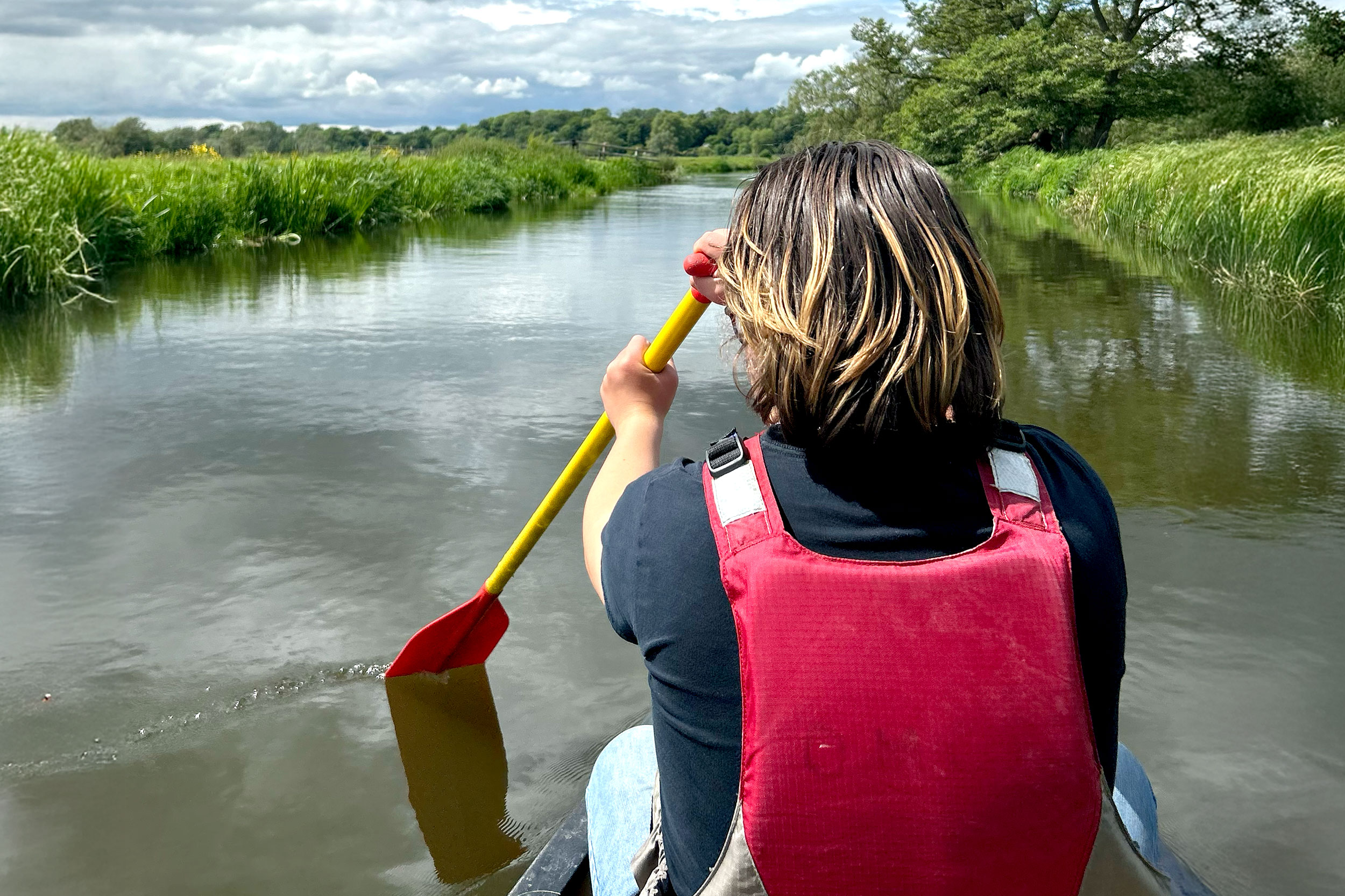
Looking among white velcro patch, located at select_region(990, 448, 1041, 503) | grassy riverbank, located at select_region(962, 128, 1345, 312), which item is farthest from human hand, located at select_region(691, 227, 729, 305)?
grassy riverbank, located at select_region(962, 128, 1345, 312)

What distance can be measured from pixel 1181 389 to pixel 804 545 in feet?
15.6

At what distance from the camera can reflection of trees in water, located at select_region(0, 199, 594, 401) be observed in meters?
5.85

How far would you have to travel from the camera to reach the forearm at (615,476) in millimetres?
1313

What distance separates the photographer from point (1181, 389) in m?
5.18

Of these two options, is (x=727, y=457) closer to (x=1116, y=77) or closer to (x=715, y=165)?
(x=1116, y=77)

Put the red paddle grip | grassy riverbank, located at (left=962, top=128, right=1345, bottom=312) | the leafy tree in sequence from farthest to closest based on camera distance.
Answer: the leafy tree < grassy riverbank, located at (left=962, top=128, right=1345, bottom=312) < the red paddle grip

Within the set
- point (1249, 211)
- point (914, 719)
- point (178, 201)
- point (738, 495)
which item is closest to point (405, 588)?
point (738, 495)

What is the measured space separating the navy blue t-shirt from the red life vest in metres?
0.04

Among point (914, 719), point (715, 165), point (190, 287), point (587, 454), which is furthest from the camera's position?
point (715, 165)

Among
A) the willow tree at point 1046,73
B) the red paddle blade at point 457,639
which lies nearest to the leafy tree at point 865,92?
the willow tree at point 1046,73

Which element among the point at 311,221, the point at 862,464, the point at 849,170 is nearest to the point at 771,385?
the point at 862,464

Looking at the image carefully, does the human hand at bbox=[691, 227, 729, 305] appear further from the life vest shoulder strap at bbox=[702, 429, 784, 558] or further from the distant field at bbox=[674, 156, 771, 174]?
the distant field at bbox=[674, 156, 771, 174]

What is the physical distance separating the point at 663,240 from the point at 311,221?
4.19m

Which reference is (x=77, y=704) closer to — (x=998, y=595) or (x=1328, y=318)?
(x=998, y=595)
